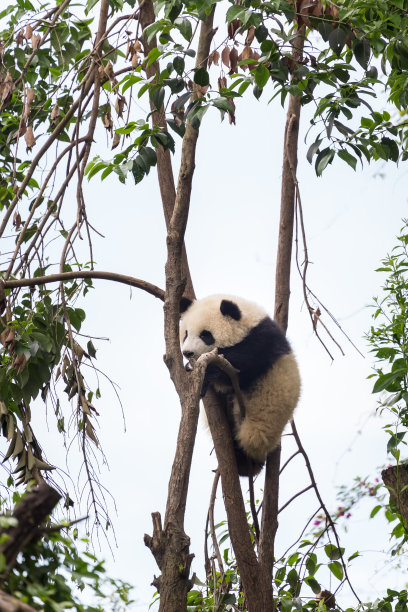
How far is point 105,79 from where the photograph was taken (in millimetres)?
3807

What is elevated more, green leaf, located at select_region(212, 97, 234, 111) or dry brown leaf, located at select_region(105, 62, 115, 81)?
dry brown leaf, located at select_region(105, 62, 115, 81)

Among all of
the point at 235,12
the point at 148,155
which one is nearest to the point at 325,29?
the point at 235,12

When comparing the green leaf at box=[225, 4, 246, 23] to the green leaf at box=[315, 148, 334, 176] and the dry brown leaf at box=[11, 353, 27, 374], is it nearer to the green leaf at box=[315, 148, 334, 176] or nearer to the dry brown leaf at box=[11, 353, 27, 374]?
the green leaf at box=[315, 148, 334, 176]

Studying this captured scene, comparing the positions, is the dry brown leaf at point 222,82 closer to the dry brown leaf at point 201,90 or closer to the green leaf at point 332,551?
the dry brown leaf at point 201,90

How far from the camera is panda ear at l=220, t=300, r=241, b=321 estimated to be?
447 cm

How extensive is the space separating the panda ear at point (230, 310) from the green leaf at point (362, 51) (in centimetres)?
172

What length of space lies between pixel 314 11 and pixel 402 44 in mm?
467

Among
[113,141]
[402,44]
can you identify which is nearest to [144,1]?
[113,141]

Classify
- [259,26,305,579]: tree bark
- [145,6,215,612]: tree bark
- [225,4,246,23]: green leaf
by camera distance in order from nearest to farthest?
[145,6,215,612]: tree bark
[225,4,246,23]: green leaf
[259,26,305,579]: tree bark

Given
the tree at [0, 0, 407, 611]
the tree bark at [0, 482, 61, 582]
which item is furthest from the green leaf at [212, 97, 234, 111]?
the tree bark at [0, 482, 61, 582]

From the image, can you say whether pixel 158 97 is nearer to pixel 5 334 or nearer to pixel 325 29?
pixel 325 29

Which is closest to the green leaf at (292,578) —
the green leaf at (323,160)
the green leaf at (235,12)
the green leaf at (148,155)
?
the green leaf at (323,160)

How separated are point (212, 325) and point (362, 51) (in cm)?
189

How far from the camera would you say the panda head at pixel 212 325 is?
449cm
